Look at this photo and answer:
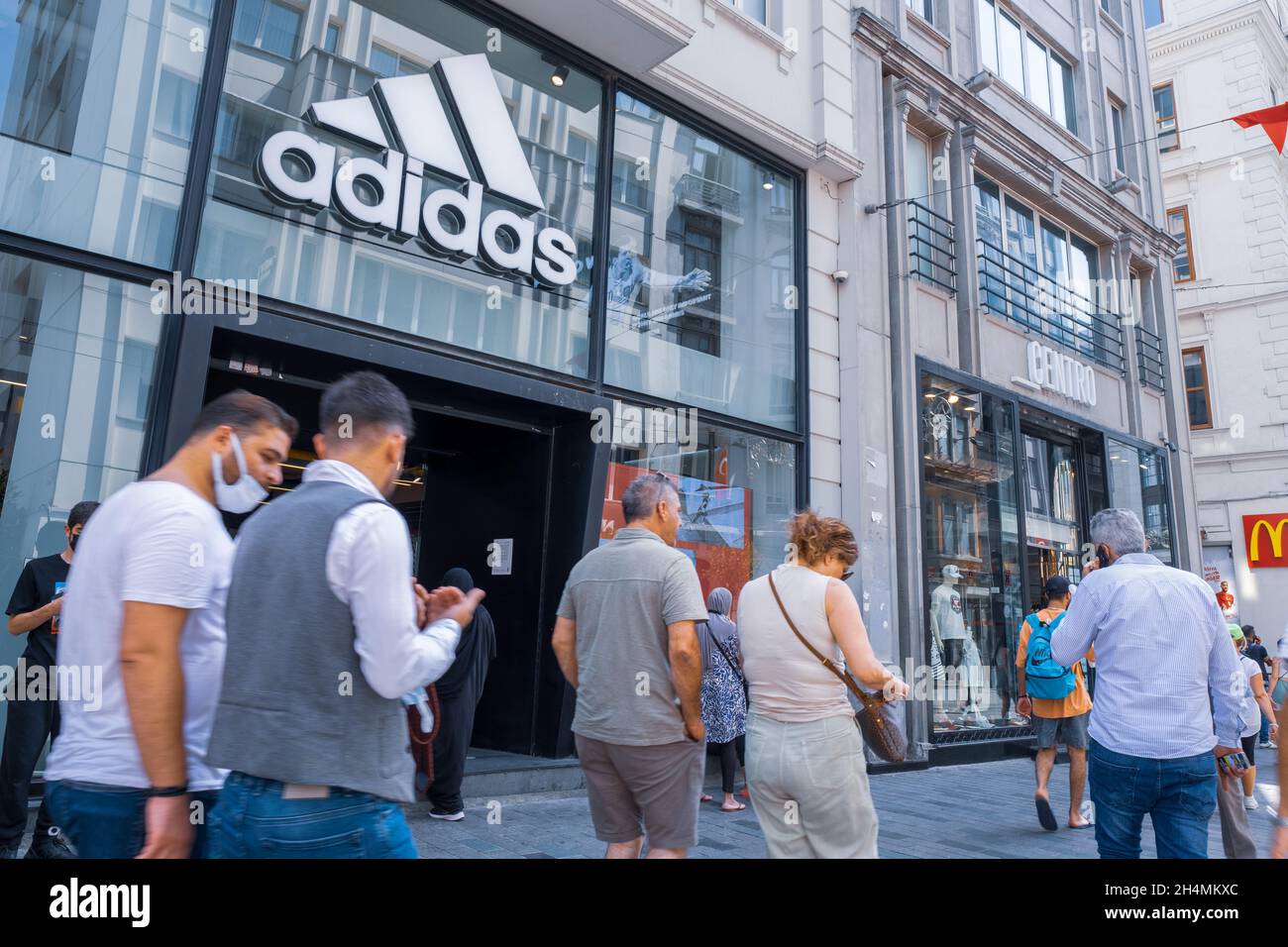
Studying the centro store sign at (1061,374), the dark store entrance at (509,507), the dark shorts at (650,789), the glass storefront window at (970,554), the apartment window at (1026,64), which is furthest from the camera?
the apartment window at (1026,64)

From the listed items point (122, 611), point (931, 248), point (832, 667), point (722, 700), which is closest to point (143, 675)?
point (122, 611)

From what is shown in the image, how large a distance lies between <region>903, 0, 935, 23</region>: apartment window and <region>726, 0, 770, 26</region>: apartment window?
3336mm

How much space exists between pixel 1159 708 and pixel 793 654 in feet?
4.90

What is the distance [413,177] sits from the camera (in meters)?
7.09

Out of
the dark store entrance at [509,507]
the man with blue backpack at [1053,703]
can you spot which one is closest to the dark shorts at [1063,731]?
the man with blue backpack at [1053,703]

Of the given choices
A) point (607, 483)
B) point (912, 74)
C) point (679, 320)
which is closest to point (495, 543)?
point (607, 483)

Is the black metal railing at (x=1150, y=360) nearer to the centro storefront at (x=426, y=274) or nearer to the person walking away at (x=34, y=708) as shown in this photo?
the centro storefront at (x=426, y=274)

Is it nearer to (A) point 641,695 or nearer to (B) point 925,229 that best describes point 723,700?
(A) point 641,695

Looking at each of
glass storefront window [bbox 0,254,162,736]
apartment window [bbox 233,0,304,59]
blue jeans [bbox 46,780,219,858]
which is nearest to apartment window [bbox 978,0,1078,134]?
apartment window [bbox 233,0,304,59]

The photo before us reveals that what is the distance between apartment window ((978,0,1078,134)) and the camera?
1384 centimetres

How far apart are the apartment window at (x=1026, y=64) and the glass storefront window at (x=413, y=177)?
8.51 m

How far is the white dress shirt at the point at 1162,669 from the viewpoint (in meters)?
3.46

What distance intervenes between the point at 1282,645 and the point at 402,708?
335cm
